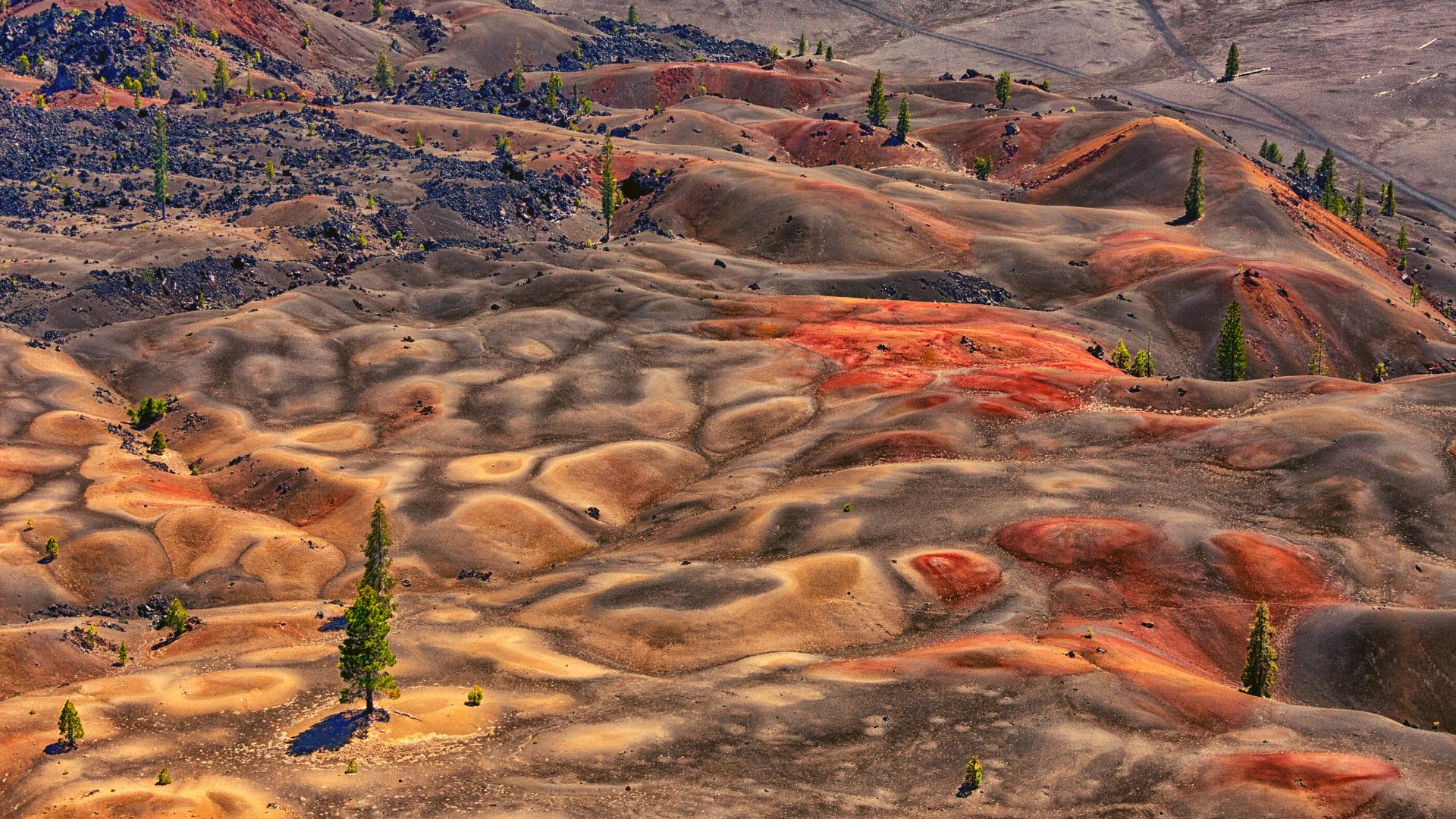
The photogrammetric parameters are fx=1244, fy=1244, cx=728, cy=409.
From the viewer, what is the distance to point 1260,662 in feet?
192

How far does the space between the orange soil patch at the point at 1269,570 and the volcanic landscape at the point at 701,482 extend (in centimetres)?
22

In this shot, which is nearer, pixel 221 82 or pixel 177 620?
pixel 177 620

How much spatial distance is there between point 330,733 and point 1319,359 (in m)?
104

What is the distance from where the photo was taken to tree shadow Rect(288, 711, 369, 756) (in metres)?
48.9

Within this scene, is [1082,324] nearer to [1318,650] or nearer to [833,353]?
[833,353]

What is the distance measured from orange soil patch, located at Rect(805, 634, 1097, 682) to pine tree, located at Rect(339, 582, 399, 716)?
1917 cm

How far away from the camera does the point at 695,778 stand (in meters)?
46.8

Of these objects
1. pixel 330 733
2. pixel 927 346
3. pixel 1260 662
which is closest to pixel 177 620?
pixel 330 733

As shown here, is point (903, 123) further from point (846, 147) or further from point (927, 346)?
point (927, 346)

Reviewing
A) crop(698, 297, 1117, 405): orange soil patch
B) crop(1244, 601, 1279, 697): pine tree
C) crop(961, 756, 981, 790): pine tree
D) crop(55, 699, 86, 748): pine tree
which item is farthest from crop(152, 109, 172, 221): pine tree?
crop(1244, 601, 1279, 697): pine tree

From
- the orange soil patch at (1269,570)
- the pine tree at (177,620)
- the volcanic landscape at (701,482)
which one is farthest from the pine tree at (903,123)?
the pine tree at (177,620)

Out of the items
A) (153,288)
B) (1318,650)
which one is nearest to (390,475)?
(153,288)

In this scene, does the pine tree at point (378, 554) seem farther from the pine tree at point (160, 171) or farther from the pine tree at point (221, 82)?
the pine tree at point (221, 82)

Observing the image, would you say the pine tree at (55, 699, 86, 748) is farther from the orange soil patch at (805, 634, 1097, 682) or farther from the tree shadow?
the orange soil patch at (805, 634, 1097, 682)
